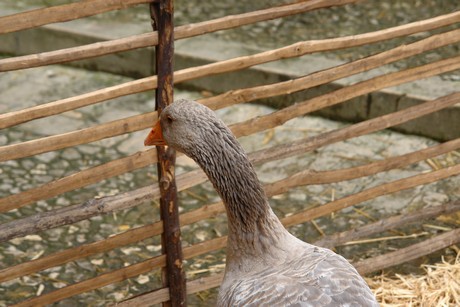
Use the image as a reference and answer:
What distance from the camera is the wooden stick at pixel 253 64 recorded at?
147 inches

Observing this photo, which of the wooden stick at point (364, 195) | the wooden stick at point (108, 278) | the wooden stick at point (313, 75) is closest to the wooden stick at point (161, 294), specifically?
the wooden stick at point (108, 278)

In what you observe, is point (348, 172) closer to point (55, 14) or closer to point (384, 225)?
point (384, 225)

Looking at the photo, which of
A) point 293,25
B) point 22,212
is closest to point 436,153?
point 22,212

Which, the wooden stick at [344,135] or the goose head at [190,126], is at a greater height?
the goose head at [190,126]

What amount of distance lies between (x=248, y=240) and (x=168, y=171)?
0.65 m

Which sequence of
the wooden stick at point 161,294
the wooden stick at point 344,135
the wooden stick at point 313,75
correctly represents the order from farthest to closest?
the wooden stick at point 344,135 → the wooden stick at point 161,294 → the wooden stick at point 313,75

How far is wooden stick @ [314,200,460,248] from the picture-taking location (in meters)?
4.73

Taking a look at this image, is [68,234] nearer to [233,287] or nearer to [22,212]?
[22,212]

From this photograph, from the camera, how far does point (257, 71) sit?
6.66 metres

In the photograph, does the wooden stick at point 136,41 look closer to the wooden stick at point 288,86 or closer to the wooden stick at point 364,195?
the wooden stick at point 288,86

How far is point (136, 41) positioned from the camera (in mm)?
3789

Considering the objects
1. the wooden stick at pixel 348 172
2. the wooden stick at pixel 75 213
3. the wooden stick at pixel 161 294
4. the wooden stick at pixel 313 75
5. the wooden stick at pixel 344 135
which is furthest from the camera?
the wooden stick at pixel 348 172

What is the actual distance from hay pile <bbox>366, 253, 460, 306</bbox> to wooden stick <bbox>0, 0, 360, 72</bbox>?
1516 millimetres

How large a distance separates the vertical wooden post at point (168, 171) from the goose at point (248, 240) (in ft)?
0.89
